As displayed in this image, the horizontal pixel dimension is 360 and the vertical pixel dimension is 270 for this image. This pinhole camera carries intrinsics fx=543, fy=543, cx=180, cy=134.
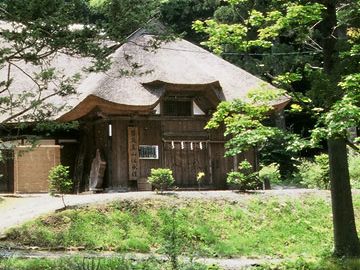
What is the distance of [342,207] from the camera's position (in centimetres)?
1111

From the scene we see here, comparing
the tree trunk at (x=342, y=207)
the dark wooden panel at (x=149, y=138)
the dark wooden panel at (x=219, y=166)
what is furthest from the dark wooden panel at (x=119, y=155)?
the tree trunk at (x=342, y=207)

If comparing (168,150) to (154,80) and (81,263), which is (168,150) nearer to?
(154,80)

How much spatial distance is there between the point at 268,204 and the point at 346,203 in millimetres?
5089

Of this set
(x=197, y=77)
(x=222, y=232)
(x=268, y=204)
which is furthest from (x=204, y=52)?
(x=222, y=232)

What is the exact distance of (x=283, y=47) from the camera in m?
28.3

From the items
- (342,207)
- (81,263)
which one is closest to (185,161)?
(342,207)

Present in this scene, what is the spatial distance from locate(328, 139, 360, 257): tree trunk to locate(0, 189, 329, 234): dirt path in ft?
17.5

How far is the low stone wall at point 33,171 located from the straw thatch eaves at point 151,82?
1.86m

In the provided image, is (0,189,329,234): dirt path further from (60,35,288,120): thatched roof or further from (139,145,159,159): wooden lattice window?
(139,145,159,159): wooden lattice window

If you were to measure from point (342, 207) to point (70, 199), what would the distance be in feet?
27.0

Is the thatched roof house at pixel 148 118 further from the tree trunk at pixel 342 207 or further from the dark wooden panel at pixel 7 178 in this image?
A: the tree trunk at pixel 342 207

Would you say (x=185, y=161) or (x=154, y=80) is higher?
(x=154, y=80)

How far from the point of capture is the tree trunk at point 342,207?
11.1 meters

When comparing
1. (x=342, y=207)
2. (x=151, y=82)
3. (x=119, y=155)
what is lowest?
(x=342, y=207)
